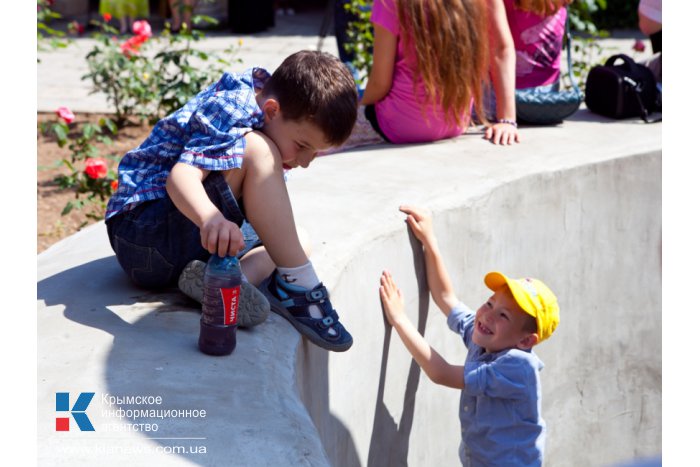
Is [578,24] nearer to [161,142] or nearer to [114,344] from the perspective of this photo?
[161,142]

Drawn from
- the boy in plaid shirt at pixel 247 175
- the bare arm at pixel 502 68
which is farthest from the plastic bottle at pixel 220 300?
the bare arm at pixel 502 68

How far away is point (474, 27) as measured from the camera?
14.6 ft

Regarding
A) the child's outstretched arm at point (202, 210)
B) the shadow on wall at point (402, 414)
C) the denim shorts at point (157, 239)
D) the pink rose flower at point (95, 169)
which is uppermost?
the child's outstretched arm at point (202, 210)

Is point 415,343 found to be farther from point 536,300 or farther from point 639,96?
point 639,96

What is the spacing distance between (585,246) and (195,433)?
270 cm

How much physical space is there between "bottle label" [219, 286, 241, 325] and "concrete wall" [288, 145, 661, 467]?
13.5 inches

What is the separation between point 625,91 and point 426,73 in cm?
134

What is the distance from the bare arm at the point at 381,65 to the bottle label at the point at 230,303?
90.6 inches

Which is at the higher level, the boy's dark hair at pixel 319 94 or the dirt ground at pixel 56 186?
the boy's dark hair at pixel 319 94

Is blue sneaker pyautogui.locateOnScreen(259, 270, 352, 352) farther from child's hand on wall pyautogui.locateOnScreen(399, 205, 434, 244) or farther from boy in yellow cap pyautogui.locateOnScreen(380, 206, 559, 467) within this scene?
child's hand on wall pyautogui.locateOnScreen(399, 205, 434, 244)

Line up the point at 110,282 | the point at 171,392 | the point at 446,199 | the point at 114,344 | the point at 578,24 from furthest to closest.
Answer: the point at 578,24 → the point at 446,199 → the point at 110,282 → the point at 114,344 → the point at 171,392

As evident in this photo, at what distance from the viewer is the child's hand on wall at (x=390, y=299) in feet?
11.2

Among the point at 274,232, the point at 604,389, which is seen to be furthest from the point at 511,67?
the point at 274,232

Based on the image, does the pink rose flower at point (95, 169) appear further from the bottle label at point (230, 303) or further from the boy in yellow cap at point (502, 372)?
the bottle label at point (230, 303)
